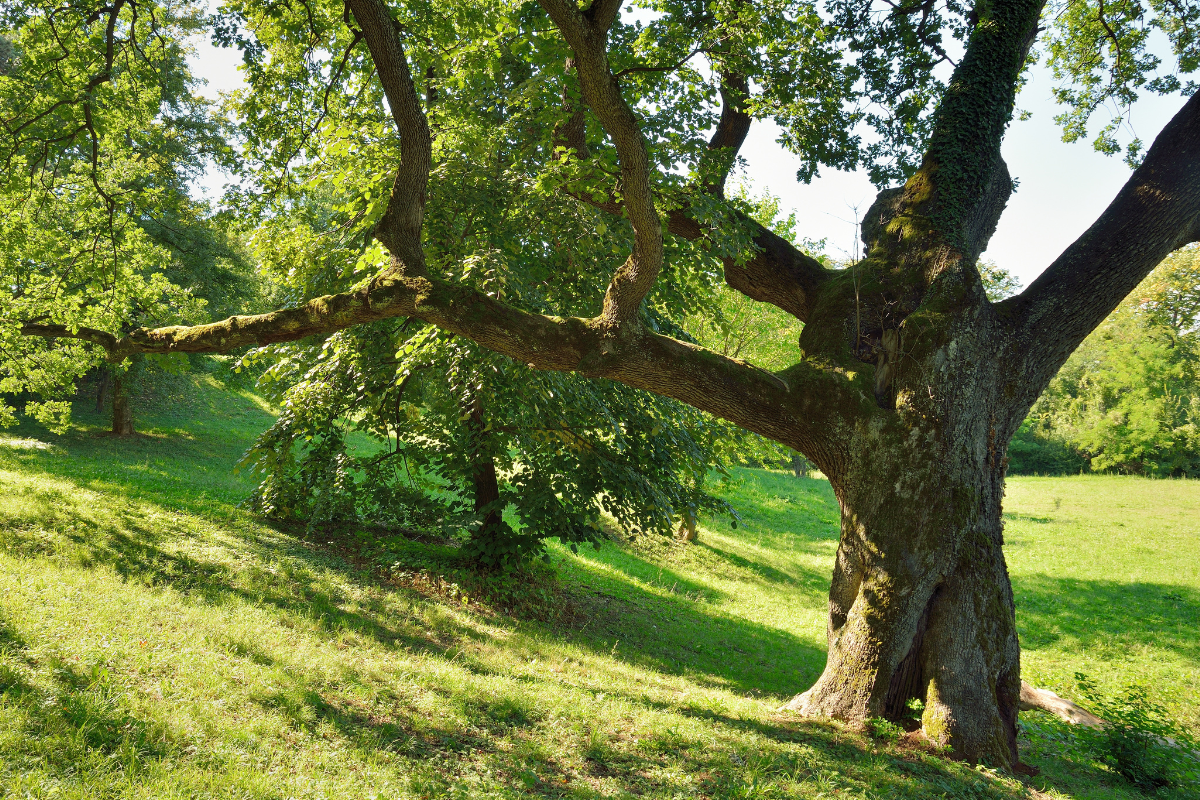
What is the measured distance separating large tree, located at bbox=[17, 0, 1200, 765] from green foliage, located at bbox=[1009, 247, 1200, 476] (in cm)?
2551

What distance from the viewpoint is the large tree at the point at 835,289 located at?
6.02 m

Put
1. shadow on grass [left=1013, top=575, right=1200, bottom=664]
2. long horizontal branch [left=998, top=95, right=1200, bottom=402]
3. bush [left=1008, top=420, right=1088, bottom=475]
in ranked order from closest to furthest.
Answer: long horizontal branch [left=998, top=95, right=1200, bottom=402] → shadow on grass [left=1013, top=575, right=1200, bottom=664] → bush [left=1008, top=420, right=1088, bottom=475]

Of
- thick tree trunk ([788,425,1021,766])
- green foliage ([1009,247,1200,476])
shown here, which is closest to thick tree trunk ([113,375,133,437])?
thick tree trunk ([788,425,1021,766])

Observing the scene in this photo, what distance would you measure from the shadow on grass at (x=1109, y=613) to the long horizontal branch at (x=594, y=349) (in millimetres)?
10934

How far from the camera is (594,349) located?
613cm

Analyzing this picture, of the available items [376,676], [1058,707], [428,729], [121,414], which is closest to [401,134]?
[376,676]

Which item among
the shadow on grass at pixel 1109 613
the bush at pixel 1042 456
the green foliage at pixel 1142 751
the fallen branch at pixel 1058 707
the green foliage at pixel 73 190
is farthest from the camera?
the bush at pixel 1042 456

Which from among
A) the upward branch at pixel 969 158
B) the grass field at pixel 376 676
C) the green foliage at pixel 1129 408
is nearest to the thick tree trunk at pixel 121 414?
the grass field at pixel 376 676

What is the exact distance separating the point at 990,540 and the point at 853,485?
53.8 inches

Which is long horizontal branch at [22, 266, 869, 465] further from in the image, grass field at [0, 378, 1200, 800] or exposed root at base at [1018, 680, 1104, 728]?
exposed root at base at [1018, 680, 1104, 728]

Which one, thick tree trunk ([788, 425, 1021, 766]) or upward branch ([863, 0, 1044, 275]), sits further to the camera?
upward branch ([863, 0, 1044, 275])

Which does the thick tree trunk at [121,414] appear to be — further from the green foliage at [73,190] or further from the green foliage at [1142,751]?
the green foliage at [1142,751]

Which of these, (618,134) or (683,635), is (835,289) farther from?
(683,635)

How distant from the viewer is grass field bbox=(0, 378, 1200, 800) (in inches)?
148
